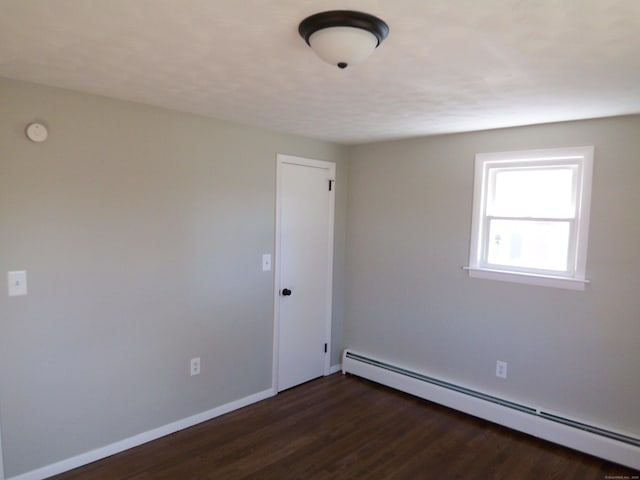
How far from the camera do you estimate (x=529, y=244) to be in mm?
3146

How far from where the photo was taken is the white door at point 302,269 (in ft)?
12.0

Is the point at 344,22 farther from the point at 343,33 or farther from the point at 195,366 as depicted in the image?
the point at 195,366

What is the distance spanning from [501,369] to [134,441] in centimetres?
281

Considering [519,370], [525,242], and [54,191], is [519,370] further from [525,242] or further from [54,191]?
[54,191]

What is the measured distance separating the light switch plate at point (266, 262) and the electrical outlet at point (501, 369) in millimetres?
2062

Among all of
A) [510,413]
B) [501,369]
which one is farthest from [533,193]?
[510,413]

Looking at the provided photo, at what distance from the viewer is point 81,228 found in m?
2.46

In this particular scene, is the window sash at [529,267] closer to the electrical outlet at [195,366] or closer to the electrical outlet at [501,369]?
the electrical outlet at [501,369]

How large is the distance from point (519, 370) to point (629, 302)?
0.91m

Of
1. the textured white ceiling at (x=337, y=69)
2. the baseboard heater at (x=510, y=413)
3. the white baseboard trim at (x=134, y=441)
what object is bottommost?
the white baseboard trim at (x=134, y=441)

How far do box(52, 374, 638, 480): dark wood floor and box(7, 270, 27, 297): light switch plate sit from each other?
1161mm

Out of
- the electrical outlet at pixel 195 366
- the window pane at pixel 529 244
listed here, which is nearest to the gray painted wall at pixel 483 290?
the window pane at pixel 529 244

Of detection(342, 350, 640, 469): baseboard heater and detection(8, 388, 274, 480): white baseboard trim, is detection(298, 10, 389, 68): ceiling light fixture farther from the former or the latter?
detection(342, 350, 640, 469): baseboard heater

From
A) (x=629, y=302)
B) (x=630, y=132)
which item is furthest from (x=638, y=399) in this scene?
(x=630, y=132)
